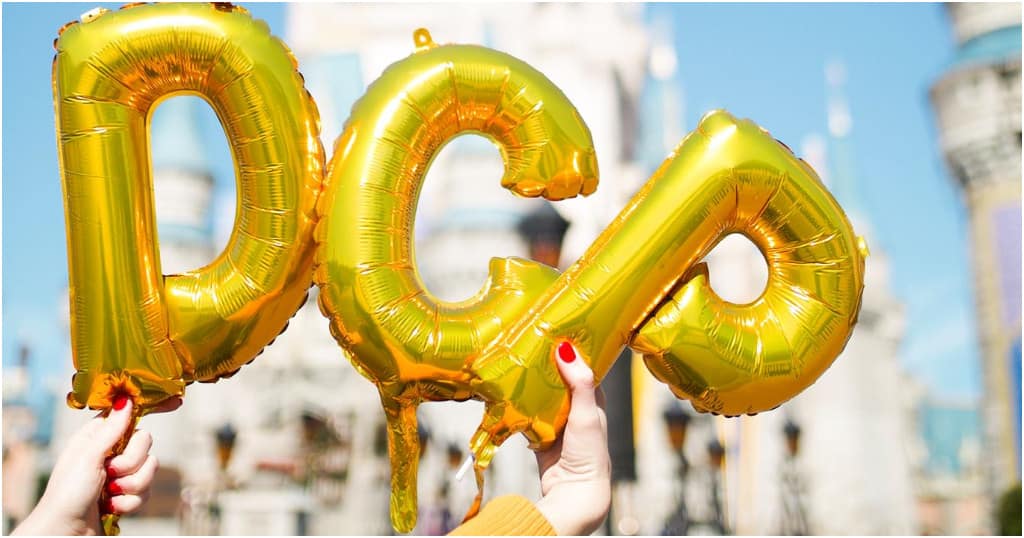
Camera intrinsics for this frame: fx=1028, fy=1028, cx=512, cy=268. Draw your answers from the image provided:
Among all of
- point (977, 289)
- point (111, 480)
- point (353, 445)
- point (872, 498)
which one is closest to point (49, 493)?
point (111, 480)

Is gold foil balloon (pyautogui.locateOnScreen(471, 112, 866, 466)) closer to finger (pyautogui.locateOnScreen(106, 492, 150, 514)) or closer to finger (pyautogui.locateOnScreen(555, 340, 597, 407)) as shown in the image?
finger (pyautogui.locateOnScreen(555, 340, 597, 407))

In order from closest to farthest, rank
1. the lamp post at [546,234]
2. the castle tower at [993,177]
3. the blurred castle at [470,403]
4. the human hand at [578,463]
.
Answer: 1. the human hand at [578,463]
2. the lamp post at [546,234]
3. the blurred castle at [470,403]
4. the castle tower at [993,177]

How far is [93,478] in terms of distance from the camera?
1.97 meters

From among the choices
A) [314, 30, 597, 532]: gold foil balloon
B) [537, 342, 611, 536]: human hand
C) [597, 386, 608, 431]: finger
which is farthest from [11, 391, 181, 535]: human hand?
[597, 386, 608, 431]: finger

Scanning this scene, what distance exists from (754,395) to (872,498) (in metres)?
25.9

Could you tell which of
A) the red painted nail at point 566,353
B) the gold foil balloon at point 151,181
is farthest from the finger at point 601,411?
the gold foil balloon at point 151,181

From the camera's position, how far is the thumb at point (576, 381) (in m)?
2.05

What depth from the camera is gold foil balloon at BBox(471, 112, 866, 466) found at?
212 centimetres

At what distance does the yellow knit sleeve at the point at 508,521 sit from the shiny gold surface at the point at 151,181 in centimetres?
65

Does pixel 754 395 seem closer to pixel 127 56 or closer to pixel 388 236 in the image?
pixel 388 236

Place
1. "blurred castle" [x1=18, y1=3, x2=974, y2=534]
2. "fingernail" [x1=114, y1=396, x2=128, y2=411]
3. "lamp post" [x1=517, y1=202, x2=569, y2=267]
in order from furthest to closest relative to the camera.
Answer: "blurred castle" [x1=18, y1=3, x2=974, y2=534], "lamp post" [x1=517, y1=202, x2=569, y2=267], "fingernail" [x1=114, y1=396, x2=128, y2=411]

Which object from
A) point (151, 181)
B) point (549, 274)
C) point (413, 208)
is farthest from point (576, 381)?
point (151, 181)

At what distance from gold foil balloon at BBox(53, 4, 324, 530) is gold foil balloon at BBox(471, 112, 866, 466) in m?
0.52

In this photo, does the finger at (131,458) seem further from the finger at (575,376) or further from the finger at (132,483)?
the finger at (575,376)
